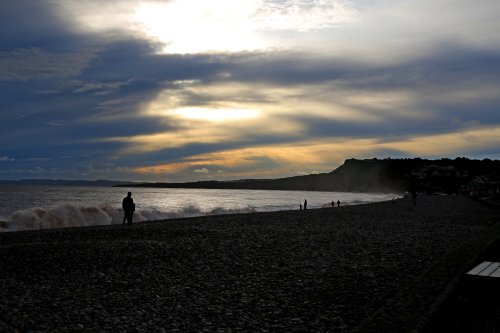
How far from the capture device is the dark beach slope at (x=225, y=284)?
9039mm

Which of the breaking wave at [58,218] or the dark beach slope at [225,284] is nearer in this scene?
the dark beach slope at [225,284]

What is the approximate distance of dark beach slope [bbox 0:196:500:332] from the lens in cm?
904

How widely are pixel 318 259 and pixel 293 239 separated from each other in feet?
23.4

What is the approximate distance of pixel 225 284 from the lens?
12602 mm

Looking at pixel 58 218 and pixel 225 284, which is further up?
pixel 225 284

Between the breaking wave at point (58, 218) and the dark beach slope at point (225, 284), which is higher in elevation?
the dark beach slope at point (225, 284)

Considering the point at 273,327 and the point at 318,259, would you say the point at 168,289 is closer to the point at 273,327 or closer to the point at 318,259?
the point at 273,327

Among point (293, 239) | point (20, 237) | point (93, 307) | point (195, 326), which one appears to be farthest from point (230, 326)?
point (20, 237)

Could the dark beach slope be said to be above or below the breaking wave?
above

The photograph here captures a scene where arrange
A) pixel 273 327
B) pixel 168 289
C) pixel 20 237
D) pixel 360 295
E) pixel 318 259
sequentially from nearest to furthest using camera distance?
pixel 273 327
pixel 360 295
pixel 168 289
pixel 318 259
pixel 20 237

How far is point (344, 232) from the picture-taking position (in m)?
27.8

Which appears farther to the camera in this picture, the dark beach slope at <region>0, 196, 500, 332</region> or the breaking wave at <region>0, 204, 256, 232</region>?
the breaking wave at <region>0, 204, 256, 232</region>

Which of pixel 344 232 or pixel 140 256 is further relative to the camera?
pixel 344 232

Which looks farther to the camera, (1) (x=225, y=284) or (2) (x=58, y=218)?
Result: (2) (x=58, y=218)
